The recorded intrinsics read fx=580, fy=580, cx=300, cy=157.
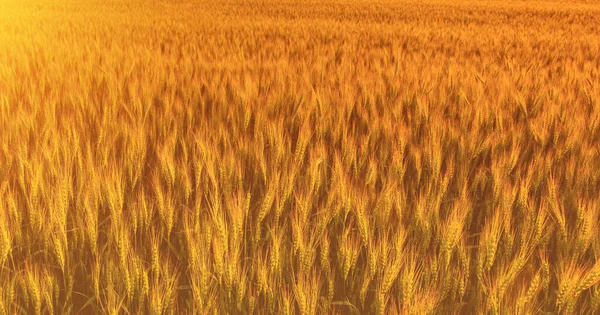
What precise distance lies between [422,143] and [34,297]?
134 cm

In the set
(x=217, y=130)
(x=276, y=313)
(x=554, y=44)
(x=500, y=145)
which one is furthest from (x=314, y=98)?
(x=554, y=44)

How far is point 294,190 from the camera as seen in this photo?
1.53 m

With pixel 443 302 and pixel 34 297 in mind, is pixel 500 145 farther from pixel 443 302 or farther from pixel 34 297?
pixel 34 297

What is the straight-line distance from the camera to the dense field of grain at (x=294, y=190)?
1.14 metres

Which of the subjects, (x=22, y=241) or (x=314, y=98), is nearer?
(x=22, y=241)

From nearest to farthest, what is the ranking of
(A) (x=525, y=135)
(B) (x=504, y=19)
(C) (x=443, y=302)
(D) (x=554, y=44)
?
(C) (x=443, y=302) → (A) (x=525, y=135) → (D) (x=554, y=44) → (B) (x=504, y=19)

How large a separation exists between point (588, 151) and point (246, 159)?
3.59 ft

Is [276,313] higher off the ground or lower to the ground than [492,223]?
lower

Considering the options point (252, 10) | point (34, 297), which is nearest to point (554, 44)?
point (34, 297)

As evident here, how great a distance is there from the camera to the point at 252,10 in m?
10.7

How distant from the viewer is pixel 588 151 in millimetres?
1845

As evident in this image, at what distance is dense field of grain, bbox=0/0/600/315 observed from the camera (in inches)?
45.0

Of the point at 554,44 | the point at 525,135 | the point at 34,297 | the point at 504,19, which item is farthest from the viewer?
the point at 504,19

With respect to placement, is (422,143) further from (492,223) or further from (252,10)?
(252,10)
